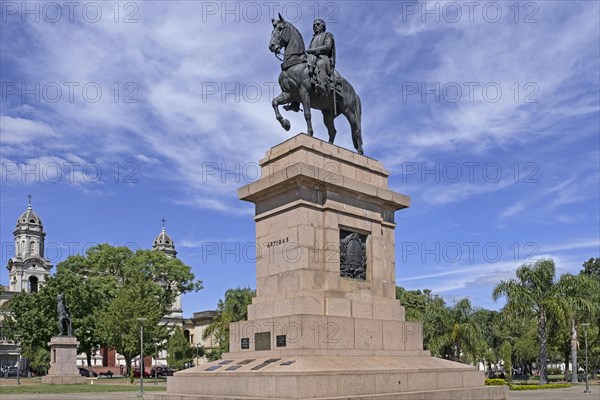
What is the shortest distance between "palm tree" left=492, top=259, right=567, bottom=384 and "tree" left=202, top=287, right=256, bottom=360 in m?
20.5

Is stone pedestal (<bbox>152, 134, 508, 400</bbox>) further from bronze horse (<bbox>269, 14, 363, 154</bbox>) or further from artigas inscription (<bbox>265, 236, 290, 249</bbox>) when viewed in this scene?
bronze horse (<bbox>269, 14, 363, 154</bbox>)

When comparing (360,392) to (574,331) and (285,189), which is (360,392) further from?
(574,331)

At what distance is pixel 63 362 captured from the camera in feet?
167

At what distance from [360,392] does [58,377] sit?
130 feet

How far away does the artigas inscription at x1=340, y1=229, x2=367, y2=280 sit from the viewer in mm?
18844

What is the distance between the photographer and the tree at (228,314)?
55.3m

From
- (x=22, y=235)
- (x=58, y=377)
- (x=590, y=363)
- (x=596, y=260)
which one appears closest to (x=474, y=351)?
(x=590, y=363)

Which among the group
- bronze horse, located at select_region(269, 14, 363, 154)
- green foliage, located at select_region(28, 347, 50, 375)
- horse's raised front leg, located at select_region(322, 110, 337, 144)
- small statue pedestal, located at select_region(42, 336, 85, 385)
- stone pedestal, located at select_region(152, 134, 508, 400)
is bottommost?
green foliage, located at select_region(28, 347, 50, 375)

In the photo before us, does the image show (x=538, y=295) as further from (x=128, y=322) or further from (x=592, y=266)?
(x=592, y=266)

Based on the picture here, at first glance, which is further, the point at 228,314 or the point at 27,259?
the point at 27,259

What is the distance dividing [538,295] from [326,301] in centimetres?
3233

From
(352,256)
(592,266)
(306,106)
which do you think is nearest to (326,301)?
(352,256)

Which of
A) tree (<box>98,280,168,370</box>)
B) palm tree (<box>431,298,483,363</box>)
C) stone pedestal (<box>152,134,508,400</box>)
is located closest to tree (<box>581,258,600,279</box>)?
palm tree (<box>431,298,483,363</box>)

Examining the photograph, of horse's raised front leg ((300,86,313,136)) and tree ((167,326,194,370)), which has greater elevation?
horse's raised front leg ((300,86,313,136))
